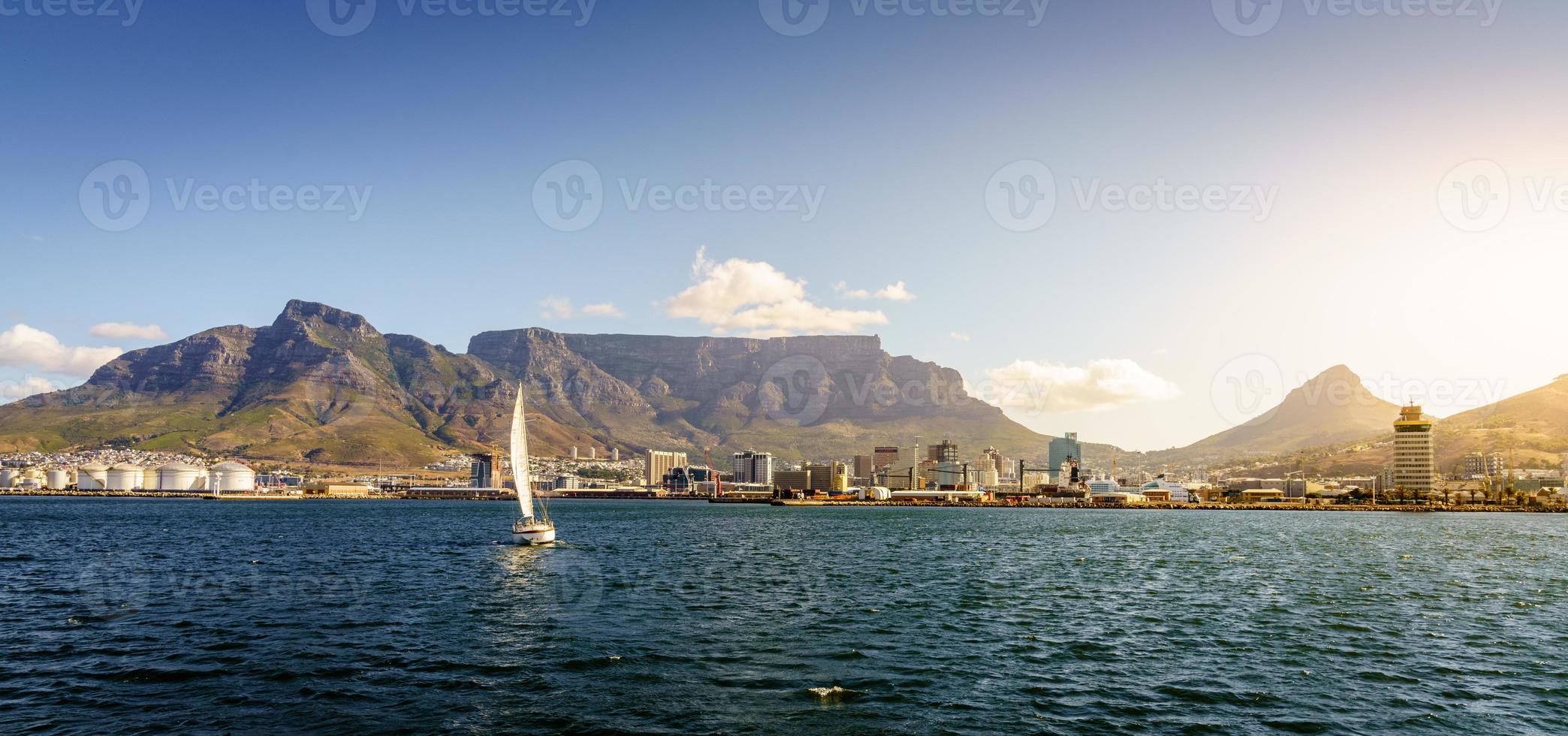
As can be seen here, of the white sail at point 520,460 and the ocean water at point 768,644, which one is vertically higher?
the white sail at point 520,460

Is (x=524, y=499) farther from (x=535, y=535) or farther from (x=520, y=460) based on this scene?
(x=520, y=460)

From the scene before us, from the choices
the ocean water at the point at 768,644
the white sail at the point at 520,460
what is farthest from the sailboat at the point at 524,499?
the ocean water at the point at 768,644

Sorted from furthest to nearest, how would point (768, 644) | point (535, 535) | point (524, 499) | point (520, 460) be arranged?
point (524, 499)
point (535, 535)
point (520, 460)
point (768, 644)

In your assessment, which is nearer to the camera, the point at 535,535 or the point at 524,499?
the point at 535,535

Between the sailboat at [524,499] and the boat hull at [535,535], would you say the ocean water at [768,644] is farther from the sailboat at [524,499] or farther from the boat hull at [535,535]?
the sailboat at [524,499]

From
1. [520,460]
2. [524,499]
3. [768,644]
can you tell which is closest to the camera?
[768,644]

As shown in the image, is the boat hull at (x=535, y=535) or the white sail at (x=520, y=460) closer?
the white sail at (x=520, y=460)

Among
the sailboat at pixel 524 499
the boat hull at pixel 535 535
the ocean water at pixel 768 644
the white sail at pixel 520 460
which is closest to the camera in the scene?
the ocean water at pixel 768 644

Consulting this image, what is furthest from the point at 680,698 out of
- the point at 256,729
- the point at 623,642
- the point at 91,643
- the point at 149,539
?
the point at 149,539

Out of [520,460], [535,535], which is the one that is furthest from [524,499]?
[520,460]

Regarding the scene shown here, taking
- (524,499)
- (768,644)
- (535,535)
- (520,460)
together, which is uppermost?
(520,460)
